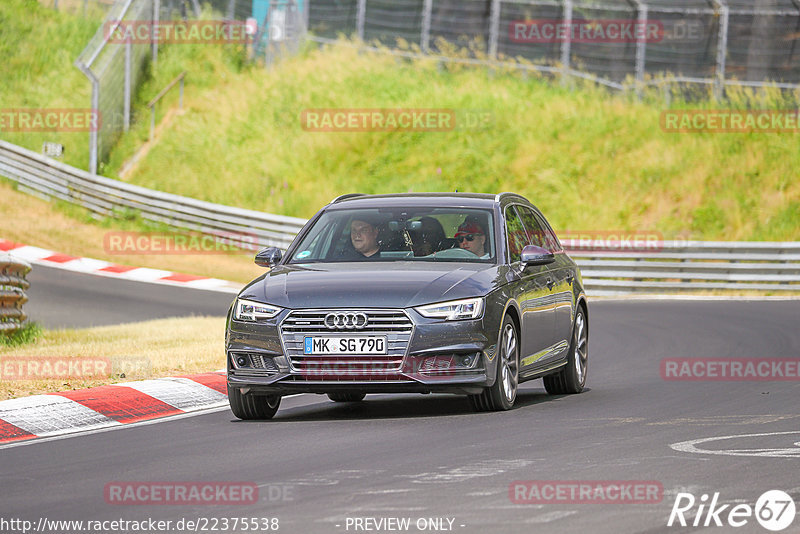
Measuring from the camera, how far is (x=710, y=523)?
6.50 metres

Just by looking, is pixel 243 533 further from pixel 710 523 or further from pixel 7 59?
pixel 7 59

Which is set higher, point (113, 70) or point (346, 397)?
point (113, 70)

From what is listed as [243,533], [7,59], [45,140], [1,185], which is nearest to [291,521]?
[243,533]

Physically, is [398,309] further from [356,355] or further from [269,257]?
[269,257]

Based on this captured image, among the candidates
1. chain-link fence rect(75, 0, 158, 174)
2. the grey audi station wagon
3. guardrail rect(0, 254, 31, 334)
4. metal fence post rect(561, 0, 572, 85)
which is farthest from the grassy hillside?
the grey audi station wagon

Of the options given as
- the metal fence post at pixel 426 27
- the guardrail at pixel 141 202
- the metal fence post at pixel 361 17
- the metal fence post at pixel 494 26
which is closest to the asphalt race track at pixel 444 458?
the guardrail at pixel 141 202

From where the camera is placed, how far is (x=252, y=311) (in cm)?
1069

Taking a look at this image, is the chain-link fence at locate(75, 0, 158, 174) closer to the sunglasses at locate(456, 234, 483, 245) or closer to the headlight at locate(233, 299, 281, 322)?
the sunglasses at locate(456, 234, 483, 245)

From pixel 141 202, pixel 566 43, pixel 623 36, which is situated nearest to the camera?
pixel 623 36

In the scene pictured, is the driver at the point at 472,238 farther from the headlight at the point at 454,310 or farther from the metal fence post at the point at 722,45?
the metal fence post at the point at 722,45

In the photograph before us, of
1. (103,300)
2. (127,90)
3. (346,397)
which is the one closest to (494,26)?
(127,90)

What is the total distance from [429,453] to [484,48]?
1155 inches

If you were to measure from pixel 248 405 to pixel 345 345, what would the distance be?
104 cm

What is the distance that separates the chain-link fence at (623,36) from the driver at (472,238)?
72.1ft
